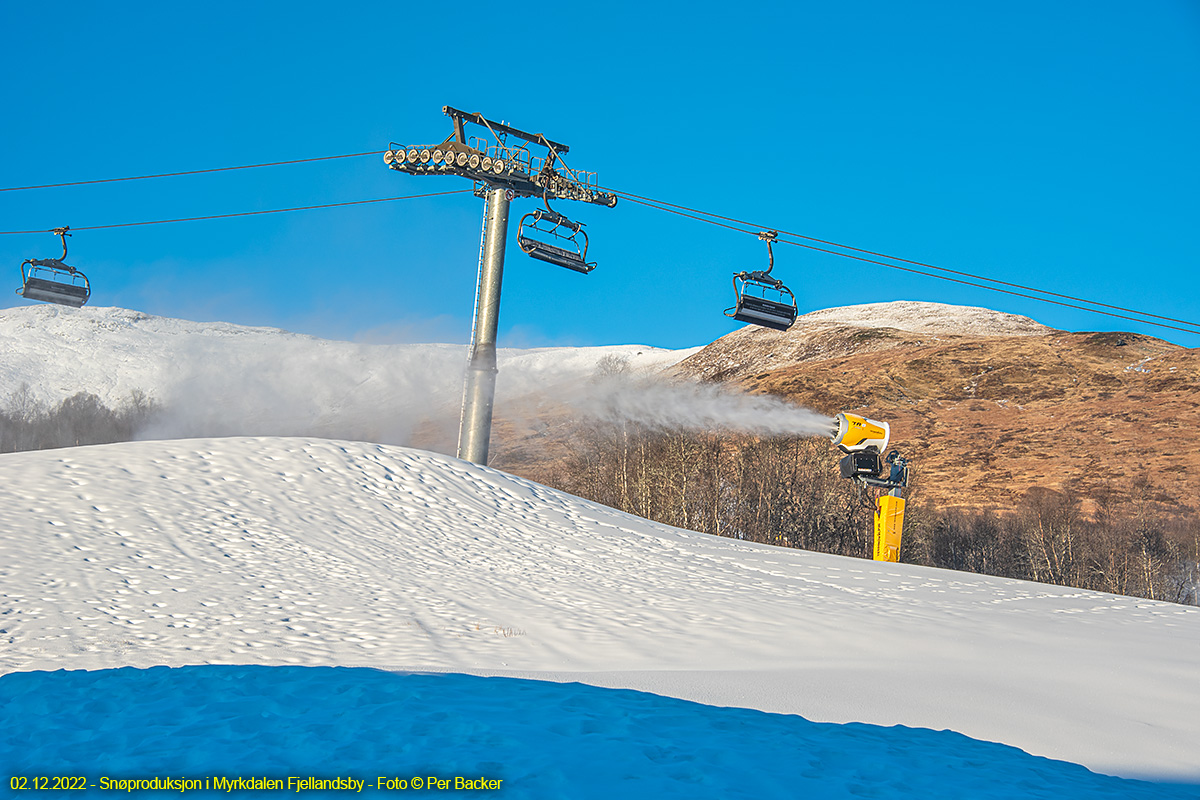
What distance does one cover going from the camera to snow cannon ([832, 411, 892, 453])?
19.9 meters

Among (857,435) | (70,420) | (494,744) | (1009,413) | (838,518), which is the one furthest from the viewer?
(70,420)

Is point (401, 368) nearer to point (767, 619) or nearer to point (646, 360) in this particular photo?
point (646, 360)

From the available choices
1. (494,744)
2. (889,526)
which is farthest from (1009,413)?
(494,744)

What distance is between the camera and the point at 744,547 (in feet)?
61.3

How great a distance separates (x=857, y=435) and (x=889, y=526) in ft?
7.10

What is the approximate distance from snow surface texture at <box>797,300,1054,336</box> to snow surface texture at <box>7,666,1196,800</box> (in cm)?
10430

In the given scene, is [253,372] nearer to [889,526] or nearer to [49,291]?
[49,291]

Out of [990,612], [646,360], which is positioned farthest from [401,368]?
[990,612]

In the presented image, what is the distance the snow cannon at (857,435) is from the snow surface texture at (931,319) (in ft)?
294

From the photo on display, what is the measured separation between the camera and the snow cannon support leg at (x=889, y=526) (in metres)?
19.7

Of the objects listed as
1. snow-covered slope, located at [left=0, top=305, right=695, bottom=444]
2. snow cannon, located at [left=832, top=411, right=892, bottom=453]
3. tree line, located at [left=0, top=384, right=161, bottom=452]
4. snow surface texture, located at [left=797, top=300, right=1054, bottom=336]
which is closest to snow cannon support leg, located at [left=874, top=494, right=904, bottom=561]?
snow cannon, located at [left=832, top=411, right=892, bottom=453]

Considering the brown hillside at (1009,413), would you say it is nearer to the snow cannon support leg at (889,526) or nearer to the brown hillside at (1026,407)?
the brown hillside at (1026,407)

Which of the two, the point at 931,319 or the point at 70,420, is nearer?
the point at 70,420

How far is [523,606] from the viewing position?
11.5 metres
